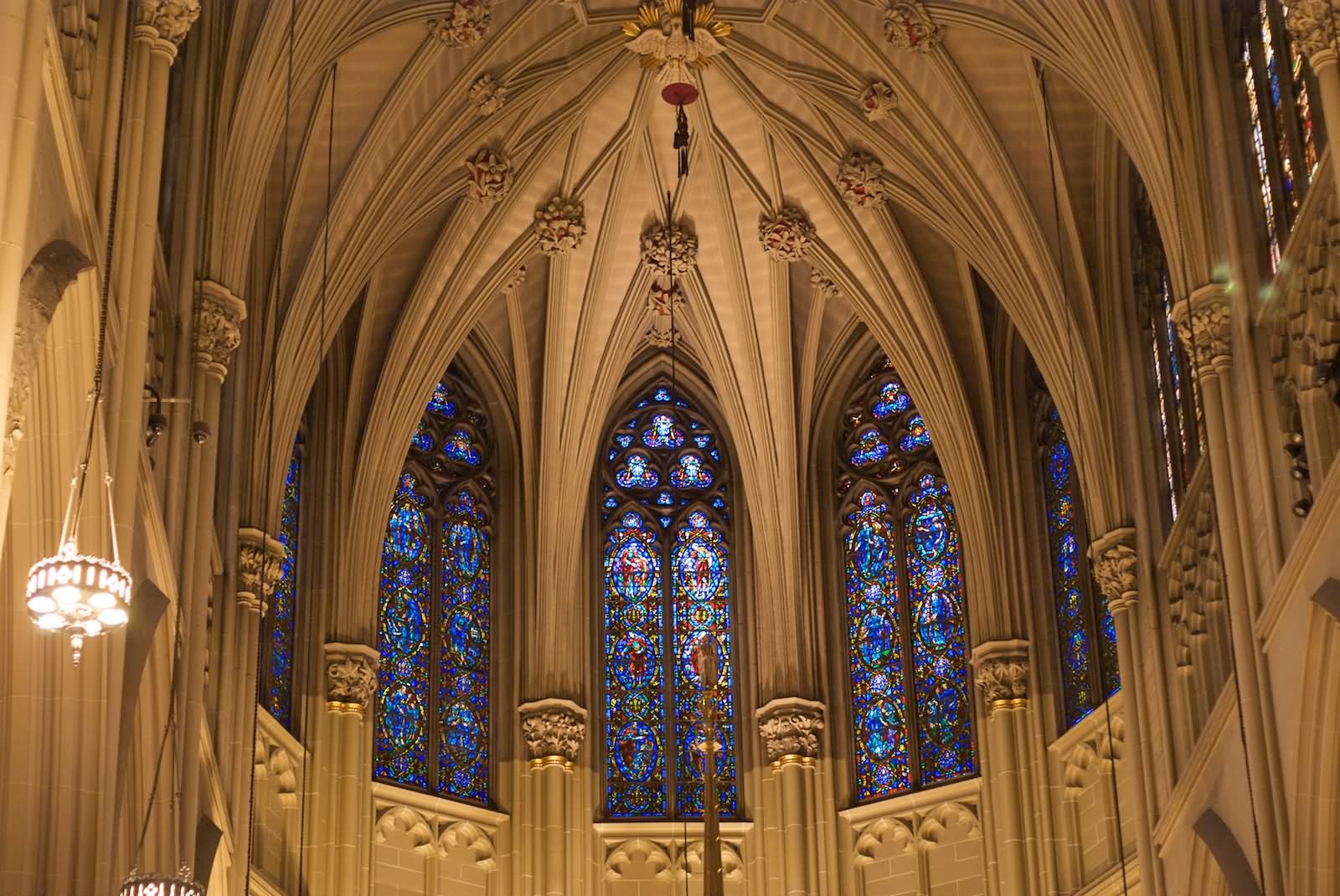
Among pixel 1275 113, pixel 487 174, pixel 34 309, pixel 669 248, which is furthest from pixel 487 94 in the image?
pixel 34 309

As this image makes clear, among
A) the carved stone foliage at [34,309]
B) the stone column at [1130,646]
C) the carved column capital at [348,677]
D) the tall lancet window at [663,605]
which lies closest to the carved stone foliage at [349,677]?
the carved column capital at [348,677]

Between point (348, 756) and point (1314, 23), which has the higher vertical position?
point (1314, 23)

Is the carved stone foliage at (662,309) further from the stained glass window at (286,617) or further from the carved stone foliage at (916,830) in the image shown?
the carved stone foliage at (916,830)

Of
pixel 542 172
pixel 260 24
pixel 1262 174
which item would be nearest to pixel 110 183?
pixel 260 24

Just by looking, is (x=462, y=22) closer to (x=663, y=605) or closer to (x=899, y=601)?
(x=663, y=605)

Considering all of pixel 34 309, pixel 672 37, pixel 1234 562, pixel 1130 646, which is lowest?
pixel 34 309

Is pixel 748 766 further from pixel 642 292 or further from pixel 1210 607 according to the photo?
pixel 1210 607

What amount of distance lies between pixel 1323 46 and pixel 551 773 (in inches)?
440

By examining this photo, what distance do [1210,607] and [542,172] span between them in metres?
7.96

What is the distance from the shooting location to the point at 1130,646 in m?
19.7

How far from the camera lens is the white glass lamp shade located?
10352 mm

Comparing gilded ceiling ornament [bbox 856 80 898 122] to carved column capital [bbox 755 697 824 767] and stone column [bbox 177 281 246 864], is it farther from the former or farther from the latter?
stone column [bbox 177 281 246 864]

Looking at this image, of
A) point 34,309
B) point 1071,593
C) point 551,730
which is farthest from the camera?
point 551,730

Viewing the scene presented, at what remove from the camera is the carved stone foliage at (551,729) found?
74.6 ft
